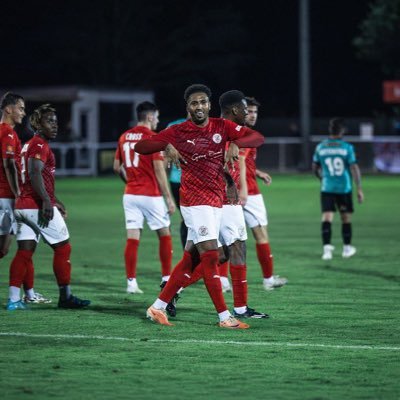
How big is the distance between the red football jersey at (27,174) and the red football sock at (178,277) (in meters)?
1.71

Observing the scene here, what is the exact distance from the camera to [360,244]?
18438 mm

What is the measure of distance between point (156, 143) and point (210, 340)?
1833 mm

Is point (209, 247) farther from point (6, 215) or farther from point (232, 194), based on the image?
point (6, 215)

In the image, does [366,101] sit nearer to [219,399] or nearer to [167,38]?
[167,38]

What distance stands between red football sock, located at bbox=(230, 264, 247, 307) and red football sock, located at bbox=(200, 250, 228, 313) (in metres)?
0.61

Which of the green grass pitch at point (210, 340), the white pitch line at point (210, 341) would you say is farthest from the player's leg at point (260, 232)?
the white pitch line at point (210, 341)

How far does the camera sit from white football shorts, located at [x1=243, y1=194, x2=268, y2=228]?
12891 millimetres

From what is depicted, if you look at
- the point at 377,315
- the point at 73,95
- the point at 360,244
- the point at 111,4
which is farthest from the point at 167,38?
the point at 377,315

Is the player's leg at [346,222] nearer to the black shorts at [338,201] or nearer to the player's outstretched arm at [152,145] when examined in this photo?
the black shorts at [338,201]

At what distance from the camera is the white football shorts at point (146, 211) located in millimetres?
12854

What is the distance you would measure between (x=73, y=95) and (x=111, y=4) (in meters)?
18.3

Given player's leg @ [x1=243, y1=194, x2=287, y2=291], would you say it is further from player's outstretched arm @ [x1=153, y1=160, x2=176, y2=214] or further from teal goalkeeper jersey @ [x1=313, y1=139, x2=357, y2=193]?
teal goalkeeper jersey @ [x1=313, y1=139, x2=357, y2=193]

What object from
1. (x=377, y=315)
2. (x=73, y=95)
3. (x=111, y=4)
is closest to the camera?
(x=377, y=315)

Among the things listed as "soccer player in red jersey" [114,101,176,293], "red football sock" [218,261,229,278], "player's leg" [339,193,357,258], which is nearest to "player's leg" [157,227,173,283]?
"soccer player in red jersey" [114,101,176,293]
